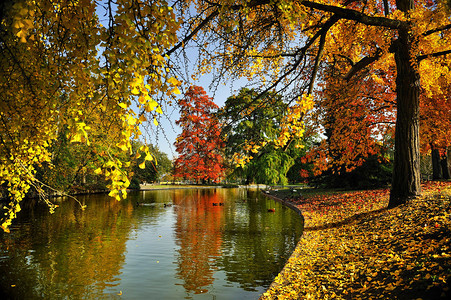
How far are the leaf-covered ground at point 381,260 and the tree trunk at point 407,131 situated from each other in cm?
46

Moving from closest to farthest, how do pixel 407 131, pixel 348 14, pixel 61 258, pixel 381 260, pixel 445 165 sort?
pixel 381 260 < pixel 348 14 < pixel 61 258 < pixel 407 131 < pixel 445 165

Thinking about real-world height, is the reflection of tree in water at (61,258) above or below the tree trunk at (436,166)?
below

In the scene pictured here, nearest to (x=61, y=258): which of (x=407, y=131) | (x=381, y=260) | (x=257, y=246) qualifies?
(x=257, y=246)

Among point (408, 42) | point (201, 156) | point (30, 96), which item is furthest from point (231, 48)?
point (201, 156)

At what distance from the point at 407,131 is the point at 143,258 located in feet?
27.4

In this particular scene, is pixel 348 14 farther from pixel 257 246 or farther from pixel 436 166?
pixel 436 166

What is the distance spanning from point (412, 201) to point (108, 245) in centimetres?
924

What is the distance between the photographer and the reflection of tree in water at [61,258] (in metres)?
6.34

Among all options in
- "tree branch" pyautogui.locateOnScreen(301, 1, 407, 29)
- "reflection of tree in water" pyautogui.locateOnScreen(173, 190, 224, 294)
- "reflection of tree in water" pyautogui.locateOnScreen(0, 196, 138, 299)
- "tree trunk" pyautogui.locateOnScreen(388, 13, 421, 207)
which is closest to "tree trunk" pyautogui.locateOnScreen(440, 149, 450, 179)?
"tree trunk" pyautogui.locateOnScreen(388, 13, 421, 207)

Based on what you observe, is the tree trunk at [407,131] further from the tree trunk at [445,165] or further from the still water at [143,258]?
the tree trunk at [445,165]

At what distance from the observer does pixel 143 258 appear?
8.58 metres

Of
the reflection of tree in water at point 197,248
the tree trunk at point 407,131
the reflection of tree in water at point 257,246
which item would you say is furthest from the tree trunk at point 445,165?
the reflection of tree in water at point 197,248

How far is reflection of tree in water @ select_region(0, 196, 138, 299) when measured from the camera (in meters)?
6.34

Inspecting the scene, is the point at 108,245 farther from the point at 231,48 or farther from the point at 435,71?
the point at 435,71
